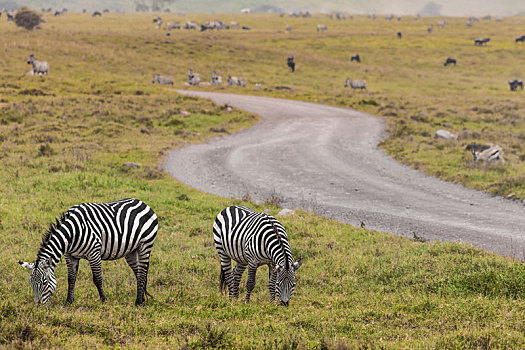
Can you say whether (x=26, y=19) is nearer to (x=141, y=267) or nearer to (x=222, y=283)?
(x=141, y=267)

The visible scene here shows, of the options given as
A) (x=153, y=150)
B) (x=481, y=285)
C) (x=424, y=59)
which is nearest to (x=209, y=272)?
(x=481, y=285)

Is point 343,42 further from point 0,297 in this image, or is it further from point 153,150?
point 0,297

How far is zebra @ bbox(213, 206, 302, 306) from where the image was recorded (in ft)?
27.7

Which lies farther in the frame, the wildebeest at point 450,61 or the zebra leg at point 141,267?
the wildebeest at point 450,61

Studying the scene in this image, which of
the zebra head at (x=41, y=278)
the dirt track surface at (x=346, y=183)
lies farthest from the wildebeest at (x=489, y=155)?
the zebra head at (x=41, y=278)

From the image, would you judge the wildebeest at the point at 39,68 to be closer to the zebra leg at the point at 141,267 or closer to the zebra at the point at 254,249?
the zebra leg at the point at 141,267

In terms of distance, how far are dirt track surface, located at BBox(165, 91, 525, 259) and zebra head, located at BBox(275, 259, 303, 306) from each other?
24.7ft

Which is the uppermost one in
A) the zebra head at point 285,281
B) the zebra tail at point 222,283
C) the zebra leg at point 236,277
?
the zebra head at point 285,281

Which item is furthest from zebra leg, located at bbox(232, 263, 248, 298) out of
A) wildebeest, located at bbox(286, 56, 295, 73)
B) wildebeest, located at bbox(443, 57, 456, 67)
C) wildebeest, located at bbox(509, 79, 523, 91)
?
wildebeest, located at bbox(443, 57, 456, 67)

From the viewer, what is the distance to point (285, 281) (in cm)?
842

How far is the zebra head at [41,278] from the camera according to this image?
7949 millimetres

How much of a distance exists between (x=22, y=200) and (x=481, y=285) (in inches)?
578

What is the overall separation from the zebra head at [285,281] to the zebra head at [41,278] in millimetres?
4021

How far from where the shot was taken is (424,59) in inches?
3366
